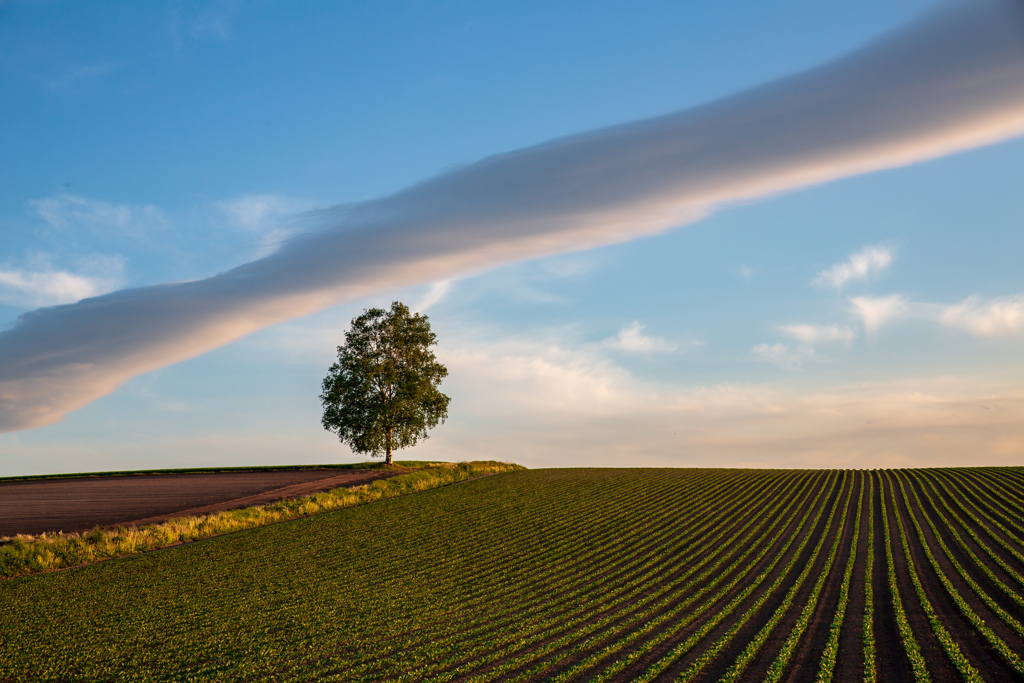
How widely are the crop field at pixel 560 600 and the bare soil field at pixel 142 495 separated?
8.40 metres

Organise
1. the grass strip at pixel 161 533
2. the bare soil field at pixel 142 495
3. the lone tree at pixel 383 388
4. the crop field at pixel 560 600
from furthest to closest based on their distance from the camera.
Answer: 1. the lone tree at pixel 383 388
2. the bare soil field at pixel 142 495
3. the grass strip at pixel 161 533
4. the crop field at pixel 560 600

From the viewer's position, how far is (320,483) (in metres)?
50.9

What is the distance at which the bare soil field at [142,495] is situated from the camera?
124 feet

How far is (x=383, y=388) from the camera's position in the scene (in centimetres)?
6322

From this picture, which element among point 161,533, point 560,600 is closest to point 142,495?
point 161,533

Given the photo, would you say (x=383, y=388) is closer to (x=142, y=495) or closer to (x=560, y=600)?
(x=142, y=495)

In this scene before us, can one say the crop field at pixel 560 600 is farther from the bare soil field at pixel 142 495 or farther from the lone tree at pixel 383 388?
the lone tree at pixel 383 388

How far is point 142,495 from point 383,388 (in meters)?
22.6

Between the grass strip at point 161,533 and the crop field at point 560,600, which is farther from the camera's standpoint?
the grass strip at point 161,533

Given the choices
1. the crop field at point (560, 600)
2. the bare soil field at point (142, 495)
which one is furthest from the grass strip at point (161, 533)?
the bare soil field at point (142, 495)

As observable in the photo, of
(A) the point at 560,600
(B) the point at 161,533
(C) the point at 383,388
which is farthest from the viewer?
(C) the point at 383,388

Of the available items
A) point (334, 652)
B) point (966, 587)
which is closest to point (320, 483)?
point (334, 652)

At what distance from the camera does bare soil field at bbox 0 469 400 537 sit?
37.7m

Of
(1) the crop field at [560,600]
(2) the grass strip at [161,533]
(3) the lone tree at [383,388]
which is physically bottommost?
(1) the crop field at [560,600]
